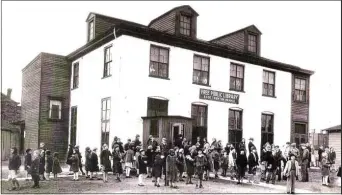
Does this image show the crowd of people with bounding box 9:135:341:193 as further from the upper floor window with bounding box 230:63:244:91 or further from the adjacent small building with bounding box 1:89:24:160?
the adjacent small building with bounding box 1:89:24:160

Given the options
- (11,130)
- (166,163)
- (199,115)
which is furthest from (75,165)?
(11,130)

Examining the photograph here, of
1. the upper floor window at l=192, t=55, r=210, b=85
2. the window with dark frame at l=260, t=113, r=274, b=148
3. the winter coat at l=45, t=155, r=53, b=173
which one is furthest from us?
the window with dark frame at l=260, t=113, r=274, b=148

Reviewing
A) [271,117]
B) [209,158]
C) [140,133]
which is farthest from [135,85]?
[271,117]

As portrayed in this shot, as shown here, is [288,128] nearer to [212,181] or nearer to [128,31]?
[212,181]

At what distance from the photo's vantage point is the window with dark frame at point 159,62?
18.2 m

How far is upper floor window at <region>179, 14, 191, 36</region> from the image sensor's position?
1992 centimetres

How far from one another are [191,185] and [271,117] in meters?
11.1

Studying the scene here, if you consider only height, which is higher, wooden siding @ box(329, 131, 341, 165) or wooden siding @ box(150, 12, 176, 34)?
wooden siding @ box(150, 12, 176, 34)

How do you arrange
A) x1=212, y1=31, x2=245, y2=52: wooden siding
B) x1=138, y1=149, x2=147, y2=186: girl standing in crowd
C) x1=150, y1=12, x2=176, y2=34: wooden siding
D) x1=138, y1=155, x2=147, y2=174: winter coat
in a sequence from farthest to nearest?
x1=212, y1=31, x2=245, y2=52: wooden siding → x1=150, y1=12, x2=176, y2=34: wooden siding → x1=138, y1=155, x2=147, y2=174: winter coat → x1=138, y1=149, x2=147, y2=186: girl standing in crowd

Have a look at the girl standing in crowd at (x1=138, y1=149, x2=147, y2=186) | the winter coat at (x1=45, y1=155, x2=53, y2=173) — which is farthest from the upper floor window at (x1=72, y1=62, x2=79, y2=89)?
the girl standing in crowd at (x1=138, y1=149, x2=147, y2=186)

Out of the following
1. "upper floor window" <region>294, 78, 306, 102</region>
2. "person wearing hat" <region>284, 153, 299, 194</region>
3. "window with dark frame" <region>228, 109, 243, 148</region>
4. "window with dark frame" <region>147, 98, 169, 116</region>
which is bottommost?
"person wearing hat" <region>284, 153, 299, 194</region>

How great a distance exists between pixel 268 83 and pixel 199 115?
564cm

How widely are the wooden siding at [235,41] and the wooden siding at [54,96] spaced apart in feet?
28.4

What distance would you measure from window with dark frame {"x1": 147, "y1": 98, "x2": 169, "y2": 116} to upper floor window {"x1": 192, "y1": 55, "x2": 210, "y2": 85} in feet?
7.13
